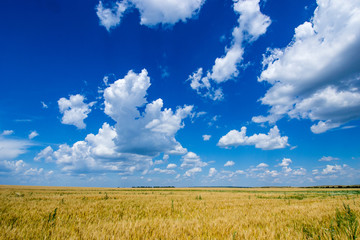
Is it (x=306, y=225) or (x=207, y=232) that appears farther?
(x=306, y=225)

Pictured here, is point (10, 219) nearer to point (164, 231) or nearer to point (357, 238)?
point (164, 231)

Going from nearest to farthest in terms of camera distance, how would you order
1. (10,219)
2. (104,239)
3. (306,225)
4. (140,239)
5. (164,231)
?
(104,239) → (140,239) → (164,231) → (306,225) → (10,219)

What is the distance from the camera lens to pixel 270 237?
11.3 ft

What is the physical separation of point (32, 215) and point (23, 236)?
3027 mm

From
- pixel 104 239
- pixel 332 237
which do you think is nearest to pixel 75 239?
pixel 104 239

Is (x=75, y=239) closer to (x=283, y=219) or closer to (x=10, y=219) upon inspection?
(x=10, y=219)

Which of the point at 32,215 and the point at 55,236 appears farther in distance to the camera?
the point at 32,215

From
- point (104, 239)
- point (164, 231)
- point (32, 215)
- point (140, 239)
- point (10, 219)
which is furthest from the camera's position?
point (32, 215)

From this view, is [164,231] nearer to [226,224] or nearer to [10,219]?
[226,224]

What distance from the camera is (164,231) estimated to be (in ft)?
12.0

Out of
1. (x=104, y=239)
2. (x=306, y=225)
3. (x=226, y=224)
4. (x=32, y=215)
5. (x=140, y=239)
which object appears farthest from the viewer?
(x=32, y=215)

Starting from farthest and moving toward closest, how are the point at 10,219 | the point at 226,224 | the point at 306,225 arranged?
the point at 10,219 < the point at 306,225 < the point at 226,224

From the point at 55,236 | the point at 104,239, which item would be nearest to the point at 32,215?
the point at 55,236

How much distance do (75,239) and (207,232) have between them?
2547 mm
